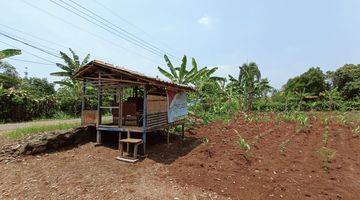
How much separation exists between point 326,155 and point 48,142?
9.34 m

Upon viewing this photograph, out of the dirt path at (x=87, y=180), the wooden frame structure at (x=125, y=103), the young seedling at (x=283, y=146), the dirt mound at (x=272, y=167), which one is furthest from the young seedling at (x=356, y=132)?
the dirt path at (x=87, y=180)

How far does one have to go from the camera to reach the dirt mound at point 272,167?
769 centimetres

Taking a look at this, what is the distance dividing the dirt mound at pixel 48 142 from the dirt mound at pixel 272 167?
396 cm

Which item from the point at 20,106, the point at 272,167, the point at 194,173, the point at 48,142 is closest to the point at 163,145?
the point at 194,173

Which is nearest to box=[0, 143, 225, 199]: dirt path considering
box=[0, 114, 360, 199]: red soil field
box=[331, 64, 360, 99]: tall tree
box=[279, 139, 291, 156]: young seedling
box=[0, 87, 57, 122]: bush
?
box=[0, 114, 360, 199]: red soil field

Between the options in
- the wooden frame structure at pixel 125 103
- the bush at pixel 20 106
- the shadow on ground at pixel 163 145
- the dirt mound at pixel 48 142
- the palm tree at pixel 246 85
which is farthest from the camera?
the palm tree at pixel 246 85

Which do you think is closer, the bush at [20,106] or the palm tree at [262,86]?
the bush at [20,106]

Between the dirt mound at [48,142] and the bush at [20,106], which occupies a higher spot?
the bush at [20,106]

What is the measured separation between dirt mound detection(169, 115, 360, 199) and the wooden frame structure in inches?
73.9

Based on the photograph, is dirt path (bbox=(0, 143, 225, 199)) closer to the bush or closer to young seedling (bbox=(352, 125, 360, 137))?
young seedling (bbox=(352, 125, 360, 137))

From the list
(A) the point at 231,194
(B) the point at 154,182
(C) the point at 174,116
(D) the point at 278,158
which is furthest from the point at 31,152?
(D) the point at 278,158

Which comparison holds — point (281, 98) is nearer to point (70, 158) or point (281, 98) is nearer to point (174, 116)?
point (174, 116)

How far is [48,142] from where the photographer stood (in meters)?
10.3

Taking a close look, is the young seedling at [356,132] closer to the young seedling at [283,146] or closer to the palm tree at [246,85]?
the young seedling at [283,146]
